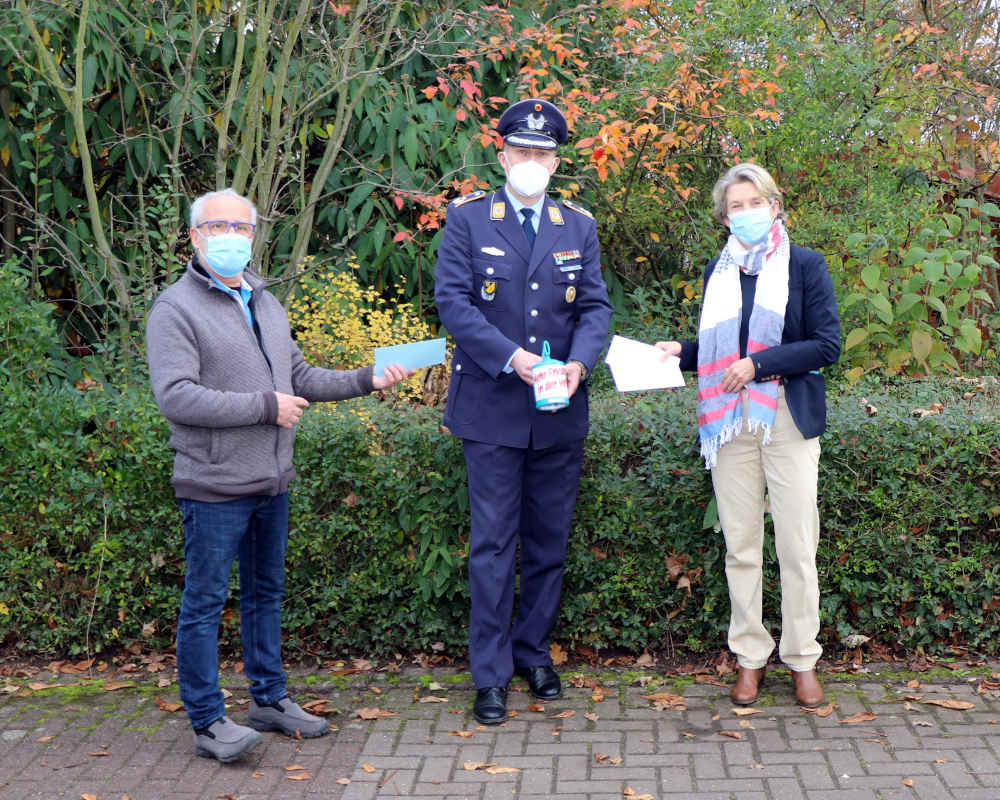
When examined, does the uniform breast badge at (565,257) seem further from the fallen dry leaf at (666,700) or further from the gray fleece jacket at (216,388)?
the fallen dry leaf at (666,700)

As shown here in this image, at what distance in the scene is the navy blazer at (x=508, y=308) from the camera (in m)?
4.26

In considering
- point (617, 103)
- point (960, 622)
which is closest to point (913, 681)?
point (960, 622)

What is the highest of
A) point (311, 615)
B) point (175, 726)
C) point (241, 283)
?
point (241, 283)

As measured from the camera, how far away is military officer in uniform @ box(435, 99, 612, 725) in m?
4.25

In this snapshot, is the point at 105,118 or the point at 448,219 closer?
the point at 448,219

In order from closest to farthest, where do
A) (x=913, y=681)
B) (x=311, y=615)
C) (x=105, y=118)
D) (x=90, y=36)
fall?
1. (x=913, y=681)
2. (x=311, y=615)
3. (x=90, y=36)
4. (x=105, y=118)

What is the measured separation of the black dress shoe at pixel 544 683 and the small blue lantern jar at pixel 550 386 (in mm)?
1227

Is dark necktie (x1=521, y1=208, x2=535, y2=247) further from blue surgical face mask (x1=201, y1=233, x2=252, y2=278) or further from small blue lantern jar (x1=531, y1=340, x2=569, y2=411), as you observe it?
blue surgical face mask (x1=201, y1=233, x2=252, y2=278)

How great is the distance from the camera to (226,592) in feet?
13.1

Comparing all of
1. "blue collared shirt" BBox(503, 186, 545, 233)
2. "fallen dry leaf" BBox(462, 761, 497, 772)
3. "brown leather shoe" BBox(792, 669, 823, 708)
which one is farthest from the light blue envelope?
"brown leather shoe" BBox(792, 669, 823, 708)

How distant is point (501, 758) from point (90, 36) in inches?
205

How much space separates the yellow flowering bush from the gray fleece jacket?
206 cm

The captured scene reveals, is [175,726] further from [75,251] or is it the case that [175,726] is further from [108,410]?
[75,251]

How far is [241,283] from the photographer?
3.97 m
